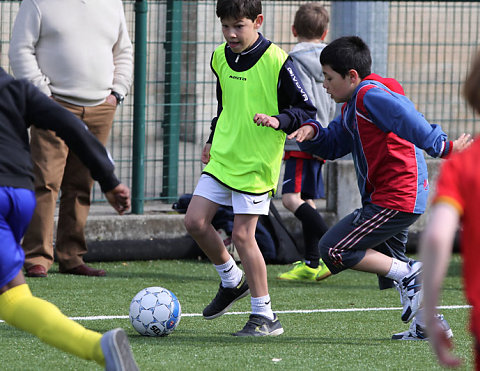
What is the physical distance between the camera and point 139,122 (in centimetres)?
853

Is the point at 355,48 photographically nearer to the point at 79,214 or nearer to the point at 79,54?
the point at 79,54

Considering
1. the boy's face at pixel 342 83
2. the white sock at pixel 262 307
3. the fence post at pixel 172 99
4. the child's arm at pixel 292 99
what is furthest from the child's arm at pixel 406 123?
the fence post at pixel 172 99

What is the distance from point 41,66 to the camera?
273 inches

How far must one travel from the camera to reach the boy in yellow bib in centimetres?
523

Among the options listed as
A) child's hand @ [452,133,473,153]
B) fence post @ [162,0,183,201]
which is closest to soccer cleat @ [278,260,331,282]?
fence post @ [162,0,183,201]

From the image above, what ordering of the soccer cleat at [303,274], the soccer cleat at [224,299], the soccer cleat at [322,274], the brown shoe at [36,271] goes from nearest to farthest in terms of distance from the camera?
the soccer cleat at [224,299] < the brown shoe at [36,271] < the soccer cleat at [322,274] < the soccer cleat at [303,274]

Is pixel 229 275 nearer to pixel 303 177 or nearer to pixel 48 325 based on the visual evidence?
pixel 48 325

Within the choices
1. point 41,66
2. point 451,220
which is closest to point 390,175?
point 451,220

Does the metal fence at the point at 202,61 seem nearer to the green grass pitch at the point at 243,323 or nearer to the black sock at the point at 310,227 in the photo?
the green grass pitch at the point at 243,323

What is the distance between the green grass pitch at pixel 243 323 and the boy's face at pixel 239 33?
A: 5.19 ft

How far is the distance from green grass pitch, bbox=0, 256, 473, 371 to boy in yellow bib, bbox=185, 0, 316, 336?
0.34 metres

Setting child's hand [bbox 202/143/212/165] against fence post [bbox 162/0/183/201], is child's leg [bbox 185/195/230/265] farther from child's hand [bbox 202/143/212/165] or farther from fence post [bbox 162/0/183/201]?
fence post [bbox 162/0/183/201]

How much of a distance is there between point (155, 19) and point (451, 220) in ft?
21.1

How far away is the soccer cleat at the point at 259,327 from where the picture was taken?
518 cm
